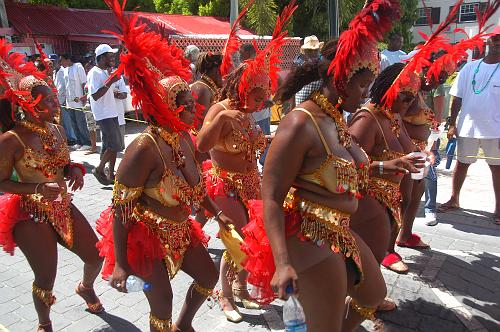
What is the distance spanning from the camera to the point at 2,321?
143 inches

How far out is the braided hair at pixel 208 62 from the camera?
4328 mm

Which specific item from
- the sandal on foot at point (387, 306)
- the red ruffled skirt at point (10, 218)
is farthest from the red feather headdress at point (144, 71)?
the sandal on foot at point (387, 306)

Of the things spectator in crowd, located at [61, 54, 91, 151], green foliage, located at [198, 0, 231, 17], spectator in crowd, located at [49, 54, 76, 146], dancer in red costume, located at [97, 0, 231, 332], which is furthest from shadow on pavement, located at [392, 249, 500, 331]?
green foliage, located at [198, 0, 231, 17]

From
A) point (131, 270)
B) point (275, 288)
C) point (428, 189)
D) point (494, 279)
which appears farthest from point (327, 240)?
point (428, 189)

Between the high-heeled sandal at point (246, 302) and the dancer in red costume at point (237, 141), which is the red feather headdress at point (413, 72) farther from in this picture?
the high-heeled sandal at point (246, 302)

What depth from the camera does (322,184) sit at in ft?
7.45

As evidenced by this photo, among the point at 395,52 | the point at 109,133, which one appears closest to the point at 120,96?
the point at 109,133

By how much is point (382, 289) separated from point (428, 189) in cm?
325

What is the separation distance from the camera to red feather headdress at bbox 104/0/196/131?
98.6 inches

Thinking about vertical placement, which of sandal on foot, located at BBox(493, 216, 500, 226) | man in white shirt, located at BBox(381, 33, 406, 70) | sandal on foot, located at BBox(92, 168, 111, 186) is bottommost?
sandal on foot, located at BBox(493, 216, 500, 226)

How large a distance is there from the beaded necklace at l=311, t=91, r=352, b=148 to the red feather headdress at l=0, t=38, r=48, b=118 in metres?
1.90

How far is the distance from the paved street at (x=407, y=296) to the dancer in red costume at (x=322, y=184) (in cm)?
131

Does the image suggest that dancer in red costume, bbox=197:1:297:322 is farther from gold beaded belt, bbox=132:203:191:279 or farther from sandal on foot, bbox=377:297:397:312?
sandal on foot, bbox=377:297:397:312

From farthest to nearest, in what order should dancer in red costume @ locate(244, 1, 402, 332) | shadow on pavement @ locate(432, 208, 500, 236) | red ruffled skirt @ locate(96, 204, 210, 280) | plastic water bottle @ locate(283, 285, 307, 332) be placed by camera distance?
shadow on pavement @ locate(432, 208, 500, 236)
red ruffled skirt @ locate(96, 204, 210, 280)
dancer in red costume @ locate(244, 1, 402, 332)
plastic water bottle @ locate(283, 285, 307, 332)
